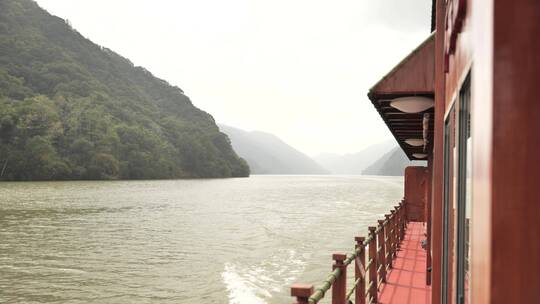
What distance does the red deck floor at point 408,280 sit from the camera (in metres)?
6.53

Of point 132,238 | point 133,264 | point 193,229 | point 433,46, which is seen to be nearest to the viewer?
point 433,46

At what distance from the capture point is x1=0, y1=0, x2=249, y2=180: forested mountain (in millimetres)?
74625

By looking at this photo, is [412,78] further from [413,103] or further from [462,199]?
[462,199]

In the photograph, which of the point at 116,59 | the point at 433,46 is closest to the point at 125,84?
the point at 116,59

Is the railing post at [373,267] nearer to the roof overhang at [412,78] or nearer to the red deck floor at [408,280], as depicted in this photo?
the red deck floor at [408,280]

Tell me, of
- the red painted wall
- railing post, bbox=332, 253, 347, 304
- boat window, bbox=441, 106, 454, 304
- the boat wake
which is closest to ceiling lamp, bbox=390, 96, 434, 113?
boat window, bbox=441, 106, 454, 304

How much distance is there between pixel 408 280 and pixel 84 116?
8810 centimetres

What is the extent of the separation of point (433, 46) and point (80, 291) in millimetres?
13947

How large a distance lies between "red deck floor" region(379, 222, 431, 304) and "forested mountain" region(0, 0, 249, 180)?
245 feet

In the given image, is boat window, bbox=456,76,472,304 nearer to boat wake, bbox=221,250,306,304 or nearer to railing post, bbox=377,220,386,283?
railing post, bbox=377,220,386,283

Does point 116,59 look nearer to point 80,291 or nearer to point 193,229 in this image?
point 193,229

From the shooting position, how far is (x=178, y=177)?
10700cm

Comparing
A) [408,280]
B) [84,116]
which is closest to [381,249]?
[408,280]

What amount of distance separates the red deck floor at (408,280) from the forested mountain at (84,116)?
74.6 metres
